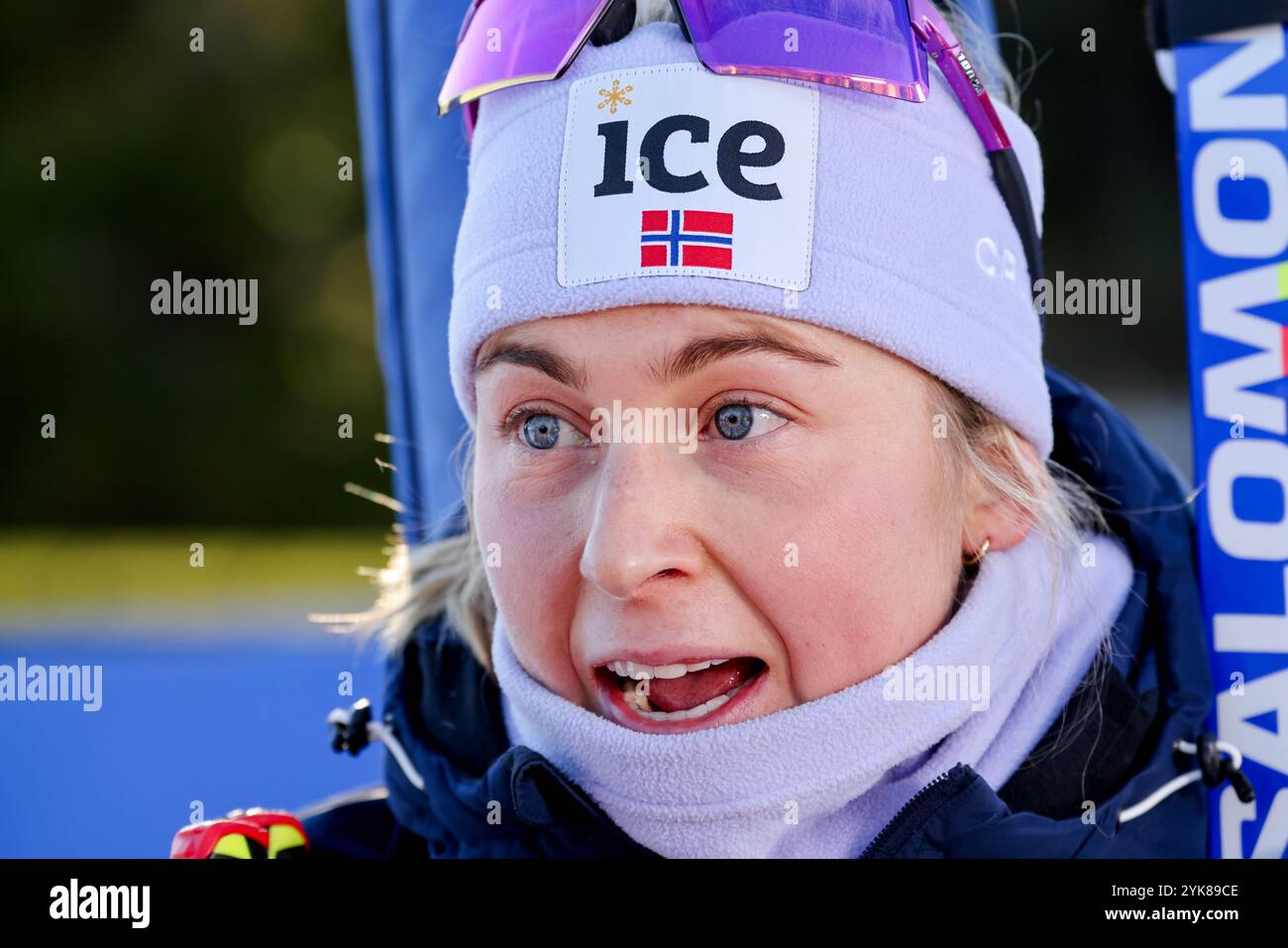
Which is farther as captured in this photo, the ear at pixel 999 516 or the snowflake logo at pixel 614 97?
the ear at pixel 999 516

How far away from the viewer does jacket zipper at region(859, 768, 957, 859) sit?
1.18 metres

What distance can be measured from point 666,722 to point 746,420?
287 millimetres

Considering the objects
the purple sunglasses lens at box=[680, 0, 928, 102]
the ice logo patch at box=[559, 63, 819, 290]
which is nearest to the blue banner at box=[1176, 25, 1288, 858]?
the purple sunglasses lens at box=[680, 0, 928, 102]

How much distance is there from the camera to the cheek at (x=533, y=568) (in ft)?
3.84

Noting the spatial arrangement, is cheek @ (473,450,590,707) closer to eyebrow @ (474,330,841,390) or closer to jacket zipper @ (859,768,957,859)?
eyebrow @ (474,330,841,390)

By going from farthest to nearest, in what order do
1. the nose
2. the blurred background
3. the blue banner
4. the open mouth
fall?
the blurred background
the blue banner
the open mouth
the nose

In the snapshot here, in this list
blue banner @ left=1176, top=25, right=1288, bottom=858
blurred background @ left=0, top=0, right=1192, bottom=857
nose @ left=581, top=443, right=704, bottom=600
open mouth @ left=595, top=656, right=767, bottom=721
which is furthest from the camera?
blurred background @ left=0, top=0, right=1192, bottom=857

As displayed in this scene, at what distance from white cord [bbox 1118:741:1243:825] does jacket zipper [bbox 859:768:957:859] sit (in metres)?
0.20

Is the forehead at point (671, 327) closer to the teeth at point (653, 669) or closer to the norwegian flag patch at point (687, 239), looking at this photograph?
the norwegian flag patch at point (687, 239)

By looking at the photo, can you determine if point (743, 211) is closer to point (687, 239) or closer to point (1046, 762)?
point (687, 239)

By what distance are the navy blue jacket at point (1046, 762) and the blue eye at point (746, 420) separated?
357 mm

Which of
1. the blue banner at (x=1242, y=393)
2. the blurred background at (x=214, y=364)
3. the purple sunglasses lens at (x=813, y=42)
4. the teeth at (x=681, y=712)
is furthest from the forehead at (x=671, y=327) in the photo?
the blurred background at (x=214, y=364)

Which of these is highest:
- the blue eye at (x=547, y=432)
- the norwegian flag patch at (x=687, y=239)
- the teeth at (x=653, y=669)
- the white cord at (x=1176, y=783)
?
the norwegian flag patch at (x=687, y=239)
